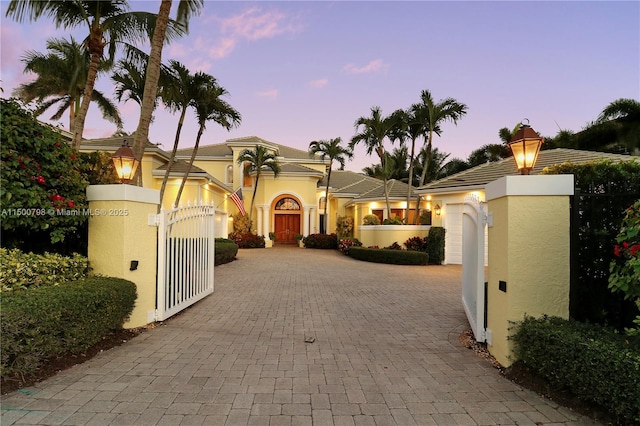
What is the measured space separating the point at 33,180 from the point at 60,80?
60.8 feet

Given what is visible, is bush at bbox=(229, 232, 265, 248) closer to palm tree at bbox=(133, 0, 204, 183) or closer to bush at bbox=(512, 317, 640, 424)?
palm tree at bbox=(133, 0, 204, 183)

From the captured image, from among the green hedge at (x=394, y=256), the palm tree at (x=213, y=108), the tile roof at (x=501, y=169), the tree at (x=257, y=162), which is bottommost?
the green hedge at (x=394, y=256)

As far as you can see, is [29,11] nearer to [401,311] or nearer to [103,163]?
[103,163]

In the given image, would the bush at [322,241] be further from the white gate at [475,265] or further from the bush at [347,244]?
the white gate at [475,265]

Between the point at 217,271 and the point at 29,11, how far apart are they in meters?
8.59

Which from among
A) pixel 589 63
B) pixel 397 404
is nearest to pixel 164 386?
pixel 397 404

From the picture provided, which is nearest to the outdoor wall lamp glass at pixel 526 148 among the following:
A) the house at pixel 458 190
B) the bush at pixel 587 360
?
the bush at pixel 587 360

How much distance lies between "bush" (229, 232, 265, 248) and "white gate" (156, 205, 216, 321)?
1387 centimetres

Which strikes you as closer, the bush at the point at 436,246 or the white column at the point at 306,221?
the bush at the point at 436,246

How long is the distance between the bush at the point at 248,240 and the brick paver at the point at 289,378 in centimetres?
1507

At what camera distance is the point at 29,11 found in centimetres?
724

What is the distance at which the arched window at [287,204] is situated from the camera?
24.5 m

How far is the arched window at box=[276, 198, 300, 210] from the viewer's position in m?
24.5

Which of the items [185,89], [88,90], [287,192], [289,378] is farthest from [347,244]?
[289,378]
